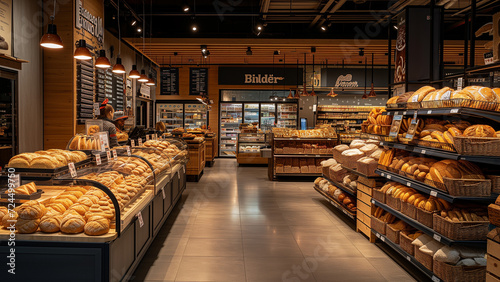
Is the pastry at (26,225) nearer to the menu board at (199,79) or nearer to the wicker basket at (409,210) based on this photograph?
the wicker basket at (409,210)

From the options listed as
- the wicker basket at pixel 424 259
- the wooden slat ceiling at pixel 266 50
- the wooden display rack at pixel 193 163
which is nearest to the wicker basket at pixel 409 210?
the wicker basket at pixel 424 259

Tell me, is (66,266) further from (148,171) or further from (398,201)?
(398,201)

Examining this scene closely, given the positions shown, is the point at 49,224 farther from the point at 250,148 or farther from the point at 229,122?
the point at 229,122

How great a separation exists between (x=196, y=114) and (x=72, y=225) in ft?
42.1

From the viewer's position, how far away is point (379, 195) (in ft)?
14.5

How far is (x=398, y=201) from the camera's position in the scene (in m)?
3.94

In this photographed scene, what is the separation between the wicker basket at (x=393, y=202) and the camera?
394 cm

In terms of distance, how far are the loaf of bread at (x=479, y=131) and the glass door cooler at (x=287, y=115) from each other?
465 inches

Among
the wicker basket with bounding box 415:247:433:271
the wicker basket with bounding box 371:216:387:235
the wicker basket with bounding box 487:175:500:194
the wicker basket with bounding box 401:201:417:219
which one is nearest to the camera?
the wicker basket with bounding box 487:175:500:194

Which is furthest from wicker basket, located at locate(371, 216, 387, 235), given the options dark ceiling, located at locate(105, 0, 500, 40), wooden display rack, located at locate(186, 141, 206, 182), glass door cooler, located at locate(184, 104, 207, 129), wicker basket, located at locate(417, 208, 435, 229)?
glass door cooler, located at locate(184, 104, 207, 129)

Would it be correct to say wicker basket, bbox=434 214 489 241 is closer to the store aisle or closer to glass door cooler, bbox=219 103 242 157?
the store aisle

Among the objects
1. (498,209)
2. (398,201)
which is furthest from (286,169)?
(498,209)

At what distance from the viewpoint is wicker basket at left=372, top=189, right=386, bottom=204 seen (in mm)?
4332

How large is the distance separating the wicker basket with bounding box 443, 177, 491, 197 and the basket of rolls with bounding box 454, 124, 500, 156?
0.24m
